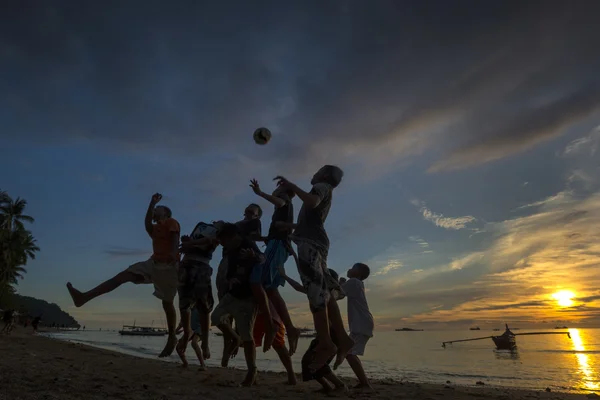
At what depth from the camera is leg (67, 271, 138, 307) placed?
4.84 metres

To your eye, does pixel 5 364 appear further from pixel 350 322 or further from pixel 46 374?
pixel 350 322

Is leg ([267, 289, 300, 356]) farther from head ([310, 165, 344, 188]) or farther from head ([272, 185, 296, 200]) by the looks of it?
head ([310, 165, 344, 188])

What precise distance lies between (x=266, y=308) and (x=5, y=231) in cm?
5442

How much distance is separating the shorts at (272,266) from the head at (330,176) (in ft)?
4.03

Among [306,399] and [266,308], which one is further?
[266,308]

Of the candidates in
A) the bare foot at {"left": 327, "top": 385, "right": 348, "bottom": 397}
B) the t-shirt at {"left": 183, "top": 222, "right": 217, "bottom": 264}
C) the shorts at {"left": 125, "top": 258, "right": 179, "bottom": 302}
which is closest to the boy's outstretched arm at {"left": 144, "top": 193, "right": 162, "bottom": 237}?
the shorts at {"left": 125, "top": 258, "right": 179, "bottom": 302}

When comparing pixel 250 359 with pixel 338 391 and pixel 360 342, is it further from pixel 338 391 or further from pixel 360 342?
pixel 360 342

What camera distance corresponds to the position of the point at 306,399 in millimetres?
4293

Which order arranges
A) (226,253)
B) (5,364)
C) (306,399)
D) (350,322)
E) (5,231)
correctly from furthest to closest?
(5,231) → (350,322) → (226,253) → (5,364) → (306,399)

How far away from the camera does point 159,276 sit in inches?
215

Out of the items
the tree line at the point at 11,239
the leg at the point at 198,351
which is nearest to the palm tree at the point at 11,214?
the tree line at the point at 11,239

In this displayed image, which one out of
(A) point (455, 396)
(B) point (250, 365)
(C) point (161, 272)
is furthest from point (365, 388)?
(C) point (161, 272)

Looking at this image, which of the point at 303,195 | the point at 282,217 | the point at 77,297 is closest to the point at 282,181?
the point at 303,195

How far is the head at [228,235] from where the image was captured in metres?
5.10
